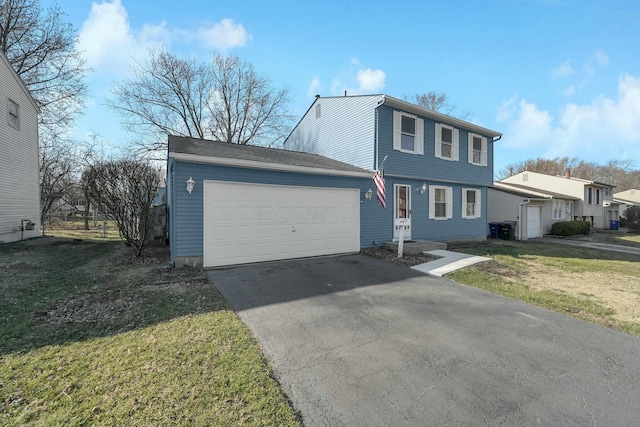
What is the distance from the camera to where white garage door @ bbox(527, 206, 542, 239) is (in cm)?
1644

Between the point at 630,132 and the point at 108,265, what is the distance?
37.3m

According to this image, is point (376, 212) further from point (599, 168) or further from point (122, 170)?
point (599, 168)

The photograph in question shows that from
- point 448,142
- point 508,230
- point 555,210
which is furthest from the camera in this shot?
point 555,210

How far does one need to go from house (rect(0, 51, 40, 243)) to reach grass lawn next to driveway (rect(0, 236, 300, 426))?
7809 mm

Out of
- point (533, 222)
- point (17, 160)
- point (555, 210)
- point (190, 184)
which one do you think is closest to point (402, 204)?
point (190, 184)

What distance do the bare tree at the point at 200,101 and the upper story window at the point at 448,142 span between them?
44.1 feet

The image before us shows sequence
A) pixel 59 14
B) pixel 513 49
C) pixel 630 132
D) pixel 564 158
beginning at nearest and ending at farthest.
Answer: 1. pixel 513 49
2. pixel 59 14
3. pixel 630 132
4. pixel 564 158

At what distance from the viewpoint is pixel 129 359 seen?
2773mm

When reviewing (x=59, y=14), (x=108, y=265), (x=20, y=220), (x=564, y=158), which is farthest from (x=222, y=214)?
(x=564, y=158)

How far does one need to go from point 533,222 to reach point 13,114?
26538mm

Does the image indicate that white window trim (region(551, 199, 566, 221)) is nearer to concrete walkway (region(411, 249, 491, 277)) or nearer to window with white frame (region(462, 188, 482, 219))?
window with white frame (region(462, 188, 482, 219))

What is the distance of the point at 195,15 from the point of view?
28.1 feet

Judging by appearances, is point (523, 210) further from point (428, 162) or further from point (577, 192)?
point (577, 192)

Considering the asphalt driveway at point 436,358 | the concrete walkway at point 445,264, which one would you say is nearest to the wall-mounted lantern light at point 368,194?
the concrete walkway at point 445,264
